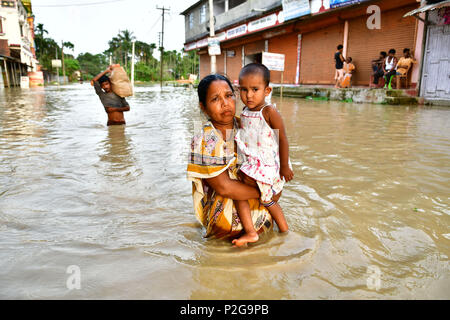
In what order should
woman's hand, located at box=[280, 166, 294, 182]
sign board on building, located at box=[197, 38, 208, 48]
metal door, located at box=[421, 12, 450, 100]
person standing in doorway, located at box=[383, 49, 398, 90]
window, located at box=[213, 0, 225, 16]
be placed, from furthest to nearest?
window, located at box=[213, 0, 225, 16], sign board on building, located at box=[197, 38, 208, 48], person standing in doorway, located at box=[383, 49, 398, 90], metal door, located at box=[421, 12, 450, 100], woman's hand, located at box=[280, 166, 294, 182]

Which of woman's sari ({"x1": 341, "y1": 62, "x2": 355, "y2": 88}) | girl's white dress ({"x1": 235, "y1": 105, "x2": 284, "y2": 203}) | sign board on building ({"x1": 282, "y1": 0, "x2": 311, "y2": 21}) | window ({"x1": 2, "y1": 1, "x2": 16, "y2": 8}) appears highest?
window ({"x1": 2, "y1": 1, "x2": 16, "y2": 8})

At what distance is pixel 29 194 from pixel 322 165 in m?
2.88

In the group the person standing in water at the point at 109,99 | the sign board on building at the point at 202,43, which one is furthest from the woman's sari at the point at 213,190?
the sign board on building at the point at 202,43

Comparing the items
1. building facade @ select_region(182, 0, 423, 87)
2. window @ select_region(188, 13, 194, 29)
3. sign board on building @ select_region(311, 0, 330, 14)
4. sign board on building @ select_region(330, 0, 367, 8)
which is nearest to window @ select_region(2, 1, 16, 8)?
window @ select_region(188, 13, 194, 29)

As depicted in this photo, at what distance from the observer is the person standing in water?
234 inches

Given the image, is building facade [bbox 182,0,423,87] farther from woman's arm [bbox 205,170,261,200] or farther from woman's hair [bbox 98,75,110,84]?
woman's arm [bbox 205,170,261,200]

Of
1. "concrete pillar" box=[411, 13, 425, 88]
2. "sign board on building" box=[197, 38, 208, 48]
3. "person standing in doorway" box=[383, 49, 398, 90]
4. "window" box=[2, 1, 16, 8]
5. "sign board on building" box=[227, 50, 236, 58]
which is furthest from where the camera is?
"window" box=[2, 1, 16, 8]

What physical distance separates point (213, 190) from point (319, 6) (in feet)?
47.2

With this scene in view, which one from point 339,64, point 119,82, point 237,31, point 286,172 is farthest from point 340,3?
point 286,172

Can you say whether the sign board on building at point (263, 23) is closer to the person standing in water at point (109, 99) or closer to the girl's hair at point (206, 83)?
the person standing in water at point (109, 99)

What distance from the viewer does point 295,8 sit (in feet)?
50.1

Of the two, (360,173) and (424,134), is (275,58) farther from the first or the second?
(360,173)

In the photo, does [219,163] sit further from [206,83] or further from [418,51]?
[418,51]

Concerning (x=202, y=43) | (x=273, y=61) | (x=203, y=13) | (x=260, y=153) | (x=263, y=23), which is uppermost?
(x=203, y=13)
